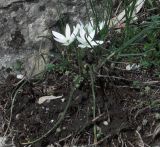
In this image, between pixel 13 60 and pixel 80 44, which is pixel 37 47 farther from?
pixel 80 44

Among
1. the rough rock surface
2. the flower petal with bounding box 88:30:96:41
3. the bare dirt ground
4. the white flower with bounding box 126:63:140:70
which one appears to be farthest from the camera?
the rough rock surface

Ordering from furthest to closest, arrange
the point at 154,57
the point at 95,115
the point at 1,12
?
the point at 1,12
the point at 154,57
the point at 95,115

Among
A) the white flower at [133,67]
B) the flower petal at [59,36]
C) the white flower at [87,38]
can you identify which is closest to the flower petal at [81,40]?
the white flower at [87,38]

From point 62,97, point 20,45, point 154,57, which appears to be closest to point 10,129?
point 62,97

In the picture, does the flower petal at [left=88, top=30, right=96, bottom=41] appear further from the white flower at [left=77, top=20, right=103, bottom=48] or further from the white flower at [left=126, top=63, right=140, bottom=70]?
the white flower at [left=126, top=63, right=140, bottom=70]

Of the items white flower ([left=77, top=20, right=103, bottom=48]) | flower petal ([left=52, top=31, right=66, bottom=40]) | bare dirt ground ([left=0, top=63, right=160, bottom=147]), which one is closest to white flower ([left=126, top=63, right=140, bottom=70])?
bare dirt ground ([left=0, top=63, right=160, bottom=147])

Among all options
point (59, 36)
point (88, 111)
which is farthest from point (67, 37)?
point (88, 111)

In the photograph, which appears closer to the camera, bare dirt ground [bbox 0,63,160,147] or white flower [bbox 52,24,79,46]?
bare dirt ground [bbox 0,63,160,147]
